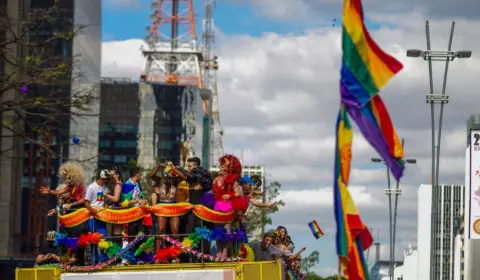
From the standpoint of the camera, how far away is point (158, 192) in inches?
609

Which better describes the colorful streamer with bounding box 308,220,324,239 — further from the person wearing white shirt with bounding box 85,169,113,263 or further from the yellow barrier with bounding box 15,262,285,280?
the yellow barrier with bounding box 15,262,285,280

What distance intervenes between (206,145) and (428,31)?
127 m

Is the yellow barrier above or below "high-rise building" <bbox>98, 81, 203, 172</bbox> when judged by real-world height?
below

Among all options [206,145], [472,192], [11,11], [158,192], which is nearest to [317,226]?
→ [158,192]

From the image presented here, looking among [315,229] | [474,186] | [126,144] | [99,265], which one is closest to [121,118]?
[126,144]

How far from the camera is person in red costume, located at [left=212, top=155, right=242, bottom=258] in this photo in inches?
582

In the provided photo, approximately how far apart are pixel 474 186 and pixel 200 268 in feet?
110

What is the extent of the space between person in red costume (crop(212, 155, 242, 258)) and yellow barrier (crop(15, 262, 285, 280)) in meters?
0.48

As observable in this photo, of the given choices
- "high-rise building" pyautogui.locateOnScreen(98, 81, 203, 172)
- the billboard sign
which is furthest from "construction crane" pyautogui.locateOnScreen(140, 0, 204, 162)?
the billboard sign

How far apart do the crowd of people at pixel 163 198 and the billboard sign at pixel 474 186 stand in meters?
30.2

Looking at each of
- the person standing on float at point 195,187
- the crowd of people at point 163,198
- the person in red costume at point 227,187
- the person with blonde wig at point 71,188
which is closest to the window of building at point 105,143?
the crowd of people at point 163,198

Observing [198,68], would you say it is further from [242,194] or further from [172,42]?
[242,194]

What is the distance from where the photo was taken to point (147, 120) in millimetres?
143875

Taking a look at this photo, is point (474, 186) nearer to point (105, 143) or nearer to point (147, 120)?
point (105, 143)
